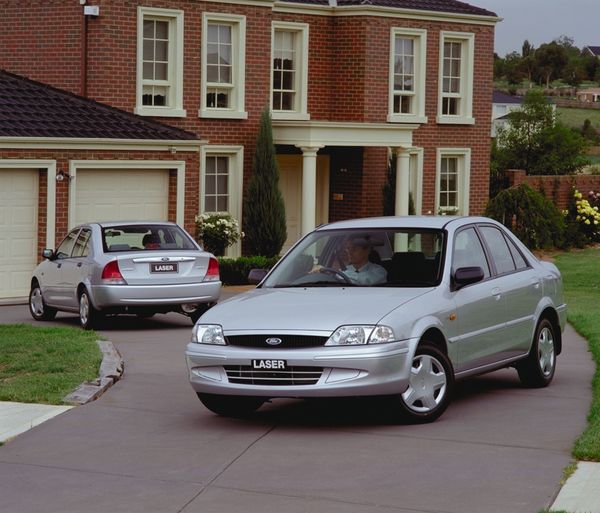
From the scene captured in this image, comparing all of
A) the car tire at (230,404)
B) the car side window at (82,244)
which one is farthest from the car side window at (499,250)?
the car side window at (82,244)

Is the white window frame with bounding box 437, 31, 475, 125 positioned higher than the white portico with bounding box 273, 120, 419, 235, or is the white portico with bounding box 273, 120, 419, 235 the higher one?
the white window frame with bounding box 437, 31, 475, 125

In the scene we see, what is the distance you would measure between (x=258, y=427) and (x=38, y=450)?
1733 millimetres

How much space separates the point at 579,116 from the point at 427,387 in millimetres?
102599

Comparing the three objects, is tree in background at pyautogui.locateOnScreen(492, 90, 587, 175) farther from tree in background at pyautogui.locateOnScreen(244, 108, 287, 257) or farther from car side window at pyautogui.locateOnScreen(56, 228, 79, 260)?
car side window at pyautogui.locateOnScreen(56, 228, 79, 260)

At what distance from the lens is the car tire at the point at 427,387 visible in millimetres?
10234

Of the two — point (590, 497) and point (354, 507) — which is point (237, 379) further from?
point (590, 497)

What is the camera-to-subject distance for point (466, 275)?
11.0 metres

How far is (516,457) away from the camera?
9242 millimetres

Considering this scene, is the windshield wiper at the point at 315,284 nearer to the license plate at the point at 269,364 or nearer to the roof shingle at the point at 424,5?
the license plate at the point at 269,364

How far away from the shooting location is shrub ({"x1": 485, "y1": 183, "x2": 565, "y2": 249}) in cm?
3581

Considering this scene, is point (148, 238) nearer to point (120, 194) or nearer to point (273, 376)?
point (120, 194)

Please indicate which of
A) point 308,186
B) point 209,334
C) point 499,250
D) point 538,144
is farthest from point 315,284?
point 538,144

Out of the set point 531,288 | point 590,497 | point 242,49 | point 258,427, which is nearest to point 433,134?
point 242,49

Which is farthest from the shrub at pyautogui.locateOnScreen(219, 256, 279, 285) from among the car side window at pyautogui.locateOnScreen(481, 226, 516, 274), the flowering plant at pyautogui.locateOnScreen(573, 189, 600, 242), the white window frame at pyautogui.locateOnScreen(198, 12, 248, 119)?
the car side window at pyautogui.locateOnScreen(481, 226, 516, 274)
